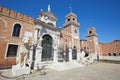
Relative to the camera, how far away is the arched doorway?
12612 mm

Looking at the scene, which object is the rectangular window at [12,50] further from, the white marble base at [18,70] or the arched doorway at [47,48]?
the white marble base at [18,70]

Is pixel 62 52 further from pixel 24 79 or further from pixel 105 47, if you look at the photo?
pixel 105 47

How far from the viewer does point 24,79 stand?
566cm

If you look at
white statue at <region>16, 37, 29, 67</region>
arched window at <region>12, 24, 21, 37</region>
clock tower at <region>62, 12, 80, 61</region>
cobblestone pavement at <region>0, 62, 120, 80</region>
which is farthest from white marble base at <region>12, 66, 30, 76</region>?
clock tower at <region>62, 12, 80, 61</region>

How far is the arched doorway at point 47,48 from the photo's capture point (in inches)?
497

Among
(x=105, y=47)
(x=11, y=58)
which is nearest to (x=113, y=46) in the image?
(x=105, y=47)

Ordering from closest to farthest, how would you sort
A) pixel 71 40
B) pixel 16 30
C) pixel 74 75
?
1. pixel 74 75
2. pixel 16 30
3. pixel 71 40

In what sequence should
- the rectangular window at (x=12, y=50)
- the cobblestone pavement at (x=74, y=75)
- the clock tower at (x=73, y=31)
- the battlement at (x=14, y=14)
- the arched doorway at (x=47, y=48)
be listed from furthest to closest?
the clock tower at (x=73, y=31) < the arched doorway at (x=47, y=48) < the battlement at (x=14, y=14) < the rectangular window at (x=12, y=50) < the cobblestone pavement at (x=74, y=75)

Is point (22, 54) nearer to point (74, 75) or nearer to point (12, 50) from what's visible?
point (12, 50)

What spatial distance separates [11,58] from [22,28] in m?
4.36

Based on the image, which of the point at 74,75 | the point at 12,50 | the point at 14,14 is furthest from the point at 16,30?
the point at 74,75

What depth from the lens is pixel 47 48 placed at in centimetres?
1333

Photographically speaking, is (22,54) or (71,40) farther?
(71,40)

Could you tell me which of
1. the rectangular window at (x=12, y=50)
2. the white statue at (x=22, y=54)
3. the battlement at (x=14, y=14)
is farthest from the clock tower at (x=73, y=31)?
the white statue at (x=22, y=54)
